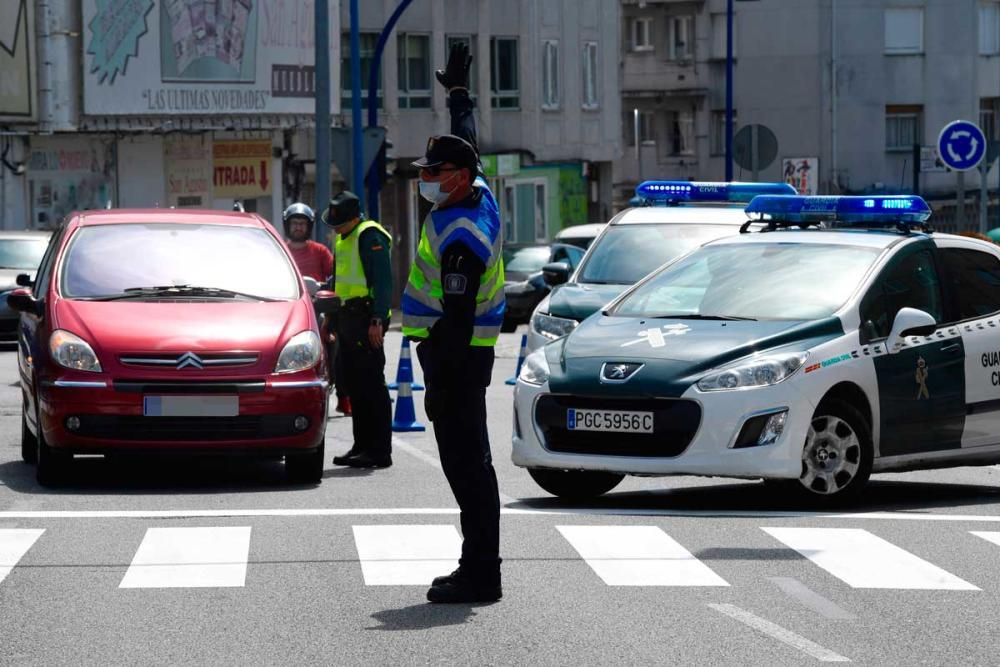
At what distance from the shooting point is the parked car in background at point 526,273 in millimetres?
36000

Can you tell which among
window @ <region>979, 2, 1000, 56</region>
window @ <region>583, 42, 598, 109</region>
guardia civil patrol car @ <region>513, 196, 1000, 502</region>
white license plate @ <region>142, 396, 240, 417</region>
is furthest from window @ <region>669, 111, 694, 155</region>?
white license plate @ <region>142, 396, 240, 417</region>

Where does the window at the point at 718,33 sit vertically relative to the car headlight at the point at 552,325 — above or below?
above

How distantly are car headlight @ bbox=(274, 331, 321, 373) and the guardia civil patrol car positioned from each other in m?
1.43

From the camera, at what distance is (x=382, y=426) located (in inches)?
536

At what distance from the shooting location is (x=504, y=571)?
9.01 metres

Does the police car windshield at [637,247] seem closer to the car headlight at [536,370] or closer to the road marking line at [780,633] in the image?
the car headlight at [536,370]

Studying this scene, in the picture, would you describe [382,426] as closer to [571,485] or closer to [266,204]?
[571,485]

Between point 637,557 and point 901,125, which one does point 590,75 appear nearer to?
point 901,125

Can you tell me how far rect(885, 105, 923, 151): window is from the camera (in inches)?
2879

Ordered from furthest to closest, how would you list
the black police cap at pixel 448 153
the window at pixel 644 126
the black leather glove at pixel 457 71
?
the window at pixel 644 126 → the black leather glove at pixel 457 71 → the black police cap at pixel 448 153

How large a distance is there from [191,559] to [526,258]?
2986cm

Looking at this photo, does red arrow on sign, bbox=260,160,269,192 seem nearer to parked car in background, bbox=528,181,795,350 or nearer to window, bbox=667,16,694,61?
window, bbox=667,16,694,61

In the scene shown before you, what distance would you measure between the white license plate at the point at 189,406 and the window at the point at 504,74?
45.7 m

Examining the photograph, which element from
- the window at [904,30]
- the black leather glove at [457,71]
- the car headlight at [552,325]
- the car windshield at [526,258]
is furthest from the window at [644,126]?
the black leather glove at [457,71]
